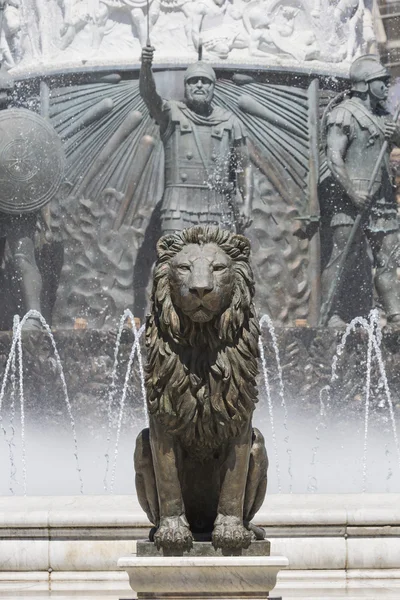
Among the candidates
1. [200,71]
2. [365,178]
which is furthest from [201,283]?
[365,178]

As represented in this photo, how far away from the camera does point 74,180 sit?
13.8 meters

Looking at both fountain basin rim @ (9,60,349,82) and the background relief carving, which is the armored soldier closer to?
fountain basin rim @ (9,60,349,82)

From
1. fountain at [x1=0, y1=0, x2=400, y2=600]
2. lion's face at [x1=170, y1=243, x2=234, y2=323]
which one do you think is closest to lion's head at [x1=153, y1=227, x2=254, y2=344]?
lion's face at [x1=170, y1=243, x2=234, y2=323]

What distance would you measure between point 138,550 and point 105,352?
7207 millimetres

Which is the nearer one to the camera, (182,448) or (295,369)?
(182,448)

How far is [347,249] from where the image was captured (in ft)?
44.2

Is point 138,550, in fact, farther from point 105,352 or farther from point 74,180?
point 74,180

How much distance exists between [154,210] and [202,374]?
8529 millimetres

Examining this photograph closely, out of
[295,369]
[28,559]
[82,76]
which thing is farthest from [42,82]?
[28,559]

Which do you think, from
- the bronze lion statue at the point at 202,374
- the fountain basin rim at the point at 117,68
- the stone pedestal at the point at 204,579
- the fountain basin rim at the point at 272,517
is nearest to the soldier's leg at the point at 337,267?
the fountain basin rim at the point at 117,68

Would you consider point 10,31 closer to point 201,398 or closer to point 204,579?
point 201,398

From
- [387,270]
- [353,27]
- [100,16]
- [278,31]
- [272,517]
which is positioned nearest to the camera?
[272,517]

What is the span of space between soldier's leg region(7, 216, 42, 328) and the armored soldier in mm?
1118

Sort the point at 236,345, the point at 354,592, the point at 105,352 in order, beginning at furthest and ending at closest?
the point at 105,352 → the point at 354,592 → the point at 236,345
